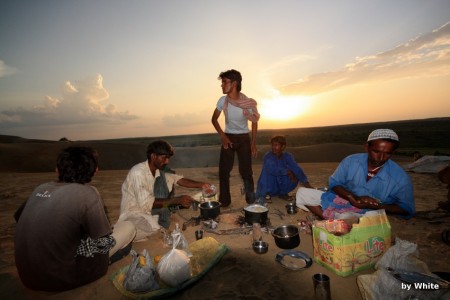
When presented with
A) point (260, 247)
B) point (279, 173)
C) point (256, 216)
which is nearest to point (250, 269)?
point (260, 247)

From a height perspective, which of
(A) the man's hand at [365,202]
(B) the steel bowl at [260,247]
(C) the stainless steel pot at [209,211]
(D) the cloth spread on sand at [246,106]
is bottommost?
(B) the steel bowl at [260,247]

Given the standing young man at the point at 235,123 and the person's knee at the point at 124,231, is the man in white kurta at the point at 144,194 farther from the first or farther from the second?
the standing young man at the point at 235,123

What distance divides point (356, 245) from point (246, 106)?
3532mm

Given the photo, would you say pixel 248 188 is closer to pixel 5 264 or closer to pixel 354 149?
pixel 5 264

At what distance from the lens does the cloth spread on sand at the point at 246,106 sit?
18.0 ft

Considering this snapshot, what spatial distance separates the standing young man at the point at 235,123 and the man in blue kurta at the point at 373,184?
6.93 feet

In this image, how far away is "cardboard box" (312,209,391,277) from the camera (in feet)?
9.20

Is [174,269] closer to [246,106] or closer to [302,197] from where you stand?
[302,197]

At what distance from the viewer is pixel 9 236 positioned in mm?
4586

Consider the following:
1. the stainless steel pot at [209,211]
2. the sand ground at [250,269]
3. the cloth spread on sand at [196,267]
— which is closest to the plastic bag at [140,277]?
the cloth spread on sand at [196,267]

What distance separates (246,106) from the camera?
552 centimetres

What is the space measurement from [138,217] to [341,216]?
10.1ft

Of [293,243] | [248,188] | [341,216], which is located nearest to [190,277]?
[293,243]

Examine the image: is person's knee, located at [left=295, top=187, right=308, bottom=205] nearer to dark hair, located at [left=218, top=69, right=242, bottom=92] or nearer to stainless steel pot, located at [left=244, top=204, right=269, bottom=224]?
stainless steel pot, located at [left=244, top=204, right=269, bottom=224]
